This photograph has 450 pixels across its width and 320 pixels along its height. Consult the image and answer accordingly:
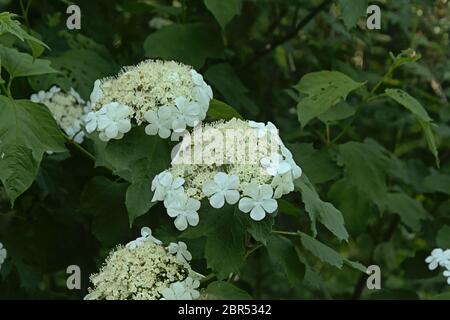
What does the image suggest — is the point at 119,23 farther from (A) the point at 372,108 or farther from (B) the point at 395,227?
(B) the point at 395,227

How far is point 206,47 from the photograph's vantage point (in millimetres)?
3836

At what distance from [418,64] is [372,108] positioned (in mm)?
374

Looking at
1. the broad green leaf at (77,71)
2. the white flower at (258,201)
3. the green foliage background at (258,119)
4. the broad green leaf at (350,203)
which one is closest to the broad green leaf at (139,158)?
the green foliage background at (258,119)

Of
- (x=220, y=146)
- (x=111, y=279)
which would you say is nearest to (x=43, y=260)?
(x=111, y=279)

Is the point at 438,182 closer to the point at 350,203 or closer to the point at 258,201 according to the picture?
the point at 350,203

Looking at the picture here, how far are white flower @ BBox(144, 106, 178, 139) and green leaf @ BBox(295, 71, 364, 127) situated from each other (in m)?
0.73

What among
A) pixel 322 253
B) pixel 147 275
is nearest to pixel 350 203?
pixel 322 253

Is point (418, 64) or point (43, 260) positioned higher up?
point (418, 64)

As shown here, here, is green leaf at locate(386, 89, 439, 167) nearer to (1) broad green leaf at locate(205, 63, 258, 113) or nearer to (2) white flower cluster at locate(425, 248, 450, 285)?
(2) white flower cluster at locate(425, 248, 450, 285)

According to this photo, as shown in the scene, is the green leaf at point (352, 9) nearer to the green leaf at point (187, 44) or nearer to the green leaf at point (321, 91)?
the green leaf at point (321, 91)

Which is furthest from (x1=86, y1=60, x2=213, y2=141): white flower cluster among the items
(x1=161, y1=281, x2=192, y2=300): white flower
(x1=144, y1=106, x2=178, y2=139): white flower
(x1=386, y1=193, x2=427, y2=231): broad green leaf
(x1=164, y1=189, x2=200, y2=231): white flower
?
(x1=386, y1=193, x2=427, y2=231): broad green leaf

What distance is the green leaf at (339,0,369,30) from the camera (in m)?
3.24

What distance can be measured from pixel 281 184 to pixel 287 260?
1.35ft

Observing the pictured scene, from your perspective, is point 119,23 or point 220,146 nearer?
point 220,146
